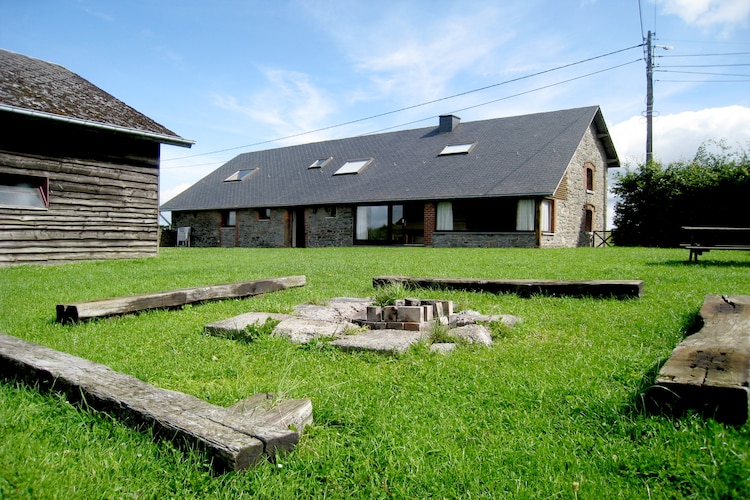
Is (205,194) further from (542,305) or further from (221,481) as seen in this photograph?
(221,481)

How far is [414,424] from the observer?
8.57ft

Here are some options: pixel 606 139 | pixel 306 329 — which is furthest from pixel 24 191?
pixel 606 139

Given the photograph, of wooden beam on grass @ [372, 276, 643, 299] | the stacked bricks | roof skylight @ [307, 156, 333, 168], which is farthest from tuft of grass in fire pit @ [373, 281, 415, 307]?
roof skylight @ [307, 156, 333, 168]

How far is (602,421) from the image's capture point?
2568 mm

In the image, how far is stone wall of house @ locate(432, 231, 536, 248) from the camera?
20.0m

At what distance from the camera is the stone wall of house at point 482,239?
65.8 feet

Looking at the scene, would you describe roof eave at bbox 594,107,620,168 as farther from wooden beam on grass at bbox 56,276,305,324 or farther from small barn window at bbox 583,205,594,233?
wooden beam on grass at bbox 56,276,305,324

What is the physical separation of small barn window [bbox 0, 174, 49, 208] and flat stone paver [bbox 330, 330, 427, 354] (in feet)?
33.7

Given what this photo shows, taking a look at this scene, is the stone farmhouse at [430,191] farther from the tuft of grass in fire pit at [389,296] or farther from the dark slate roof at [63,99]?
the tuft of grass in fire pit at [389,296]

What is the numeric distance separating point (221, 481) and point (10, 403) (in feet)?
4.93

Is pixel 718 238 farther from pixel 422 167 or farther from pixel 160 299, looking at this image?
pixel 422 167

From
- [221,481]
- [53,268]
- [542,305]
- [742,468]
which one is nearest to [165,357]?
[221,481]

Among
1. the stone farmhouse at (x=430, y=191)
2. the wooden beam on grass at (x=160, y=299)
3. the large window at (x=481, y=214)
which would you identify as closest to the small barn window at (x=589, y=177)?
the stone farmhouse at (x=430, y=191)

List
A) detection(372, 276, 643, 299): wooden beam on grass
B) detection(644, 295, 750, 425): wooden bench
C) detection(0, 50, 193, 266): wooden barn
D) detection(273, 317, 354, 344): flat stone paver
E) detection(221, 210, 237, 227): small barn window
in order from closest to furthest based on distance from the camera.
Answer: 1. detection(644, 295, 750, 425): wooden bench
2. detection(273, 317, 354, 344): flat stone paver
3. detection(372, 276, 643, 299): wooden beam on grass
4. detection(0, 50, 193, 266): wooden barn
5. detection(221, 210, 237, 227): small barn window
